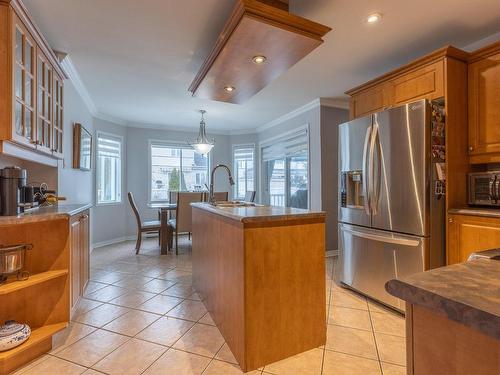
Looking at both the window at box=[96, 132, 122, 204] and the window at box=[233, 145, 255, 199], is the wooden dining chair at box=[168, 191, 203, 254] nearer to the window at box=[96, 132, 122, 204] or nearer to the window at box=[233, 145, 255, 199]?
the window at box=[96, 132, 122, 204]

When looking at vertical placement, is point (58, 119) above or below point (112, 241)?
above

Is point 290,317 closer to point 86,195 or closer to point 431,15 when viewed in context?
point 431,15

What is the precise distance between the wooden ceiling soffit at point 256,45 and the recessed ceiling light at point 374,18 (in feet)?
1.58

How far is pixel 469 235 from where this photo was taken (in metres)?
2.12

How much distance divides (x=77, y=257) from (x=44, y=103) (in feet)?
4.43

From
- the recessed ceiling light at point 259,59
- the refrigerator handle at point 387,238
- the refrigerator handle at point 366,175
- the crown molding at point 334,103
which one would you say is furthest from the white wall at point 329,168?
the recessed ceiling light at point 259,59

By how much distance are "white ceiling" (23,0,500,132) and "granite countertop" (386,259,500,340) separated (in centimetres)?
200

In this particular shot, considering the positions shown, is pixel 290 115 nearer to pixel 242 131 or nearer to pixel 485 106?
pixel 242 131

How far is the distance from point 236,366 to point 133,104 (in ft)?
13.5

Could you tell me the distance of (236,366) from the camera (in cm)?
174

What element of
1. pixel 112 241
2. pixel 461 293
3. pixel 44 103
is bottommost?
pixel 112 241

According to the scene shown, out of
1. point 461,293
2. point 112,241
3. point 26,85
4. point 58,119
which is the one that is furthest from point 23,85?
point 112,241

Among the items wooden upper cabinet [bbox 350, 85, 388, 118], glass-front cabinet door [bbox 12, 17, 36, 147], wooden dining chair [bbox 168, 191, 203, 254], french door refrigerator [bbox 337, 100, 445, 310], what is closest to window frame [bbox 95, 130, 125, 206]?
wooden dining chair [bbox 168, 191, 203, 254]

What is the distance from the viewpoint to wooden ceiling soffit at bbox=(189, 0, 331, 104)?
1.77 m
